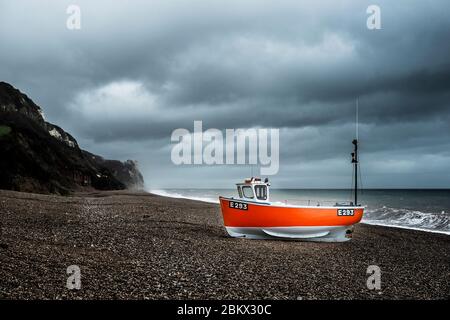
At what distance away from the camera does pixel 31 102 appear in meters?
77.4

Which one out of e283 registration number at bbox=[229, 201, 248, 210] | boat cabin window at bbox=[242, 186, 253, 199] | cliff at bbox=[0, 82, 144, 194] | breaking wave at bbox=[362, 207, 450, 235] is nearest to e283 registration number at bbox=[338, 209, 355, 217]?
boat cabin window at bbox=[242, 186, 253, 199]

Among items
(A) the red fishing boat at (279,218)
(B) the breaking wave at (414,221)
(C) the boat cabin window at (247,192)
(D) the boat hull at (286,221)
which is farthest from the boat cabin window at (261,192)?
(B) the breaking wave at (414,221)

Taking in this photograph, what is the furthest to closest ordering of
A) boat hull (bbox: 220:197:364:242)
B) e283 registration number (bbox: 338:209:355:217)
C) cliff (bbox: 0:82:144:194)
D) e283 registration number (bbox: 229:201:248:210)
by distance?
cliff (bbox: 0:82:144:194), e283 registration number (bbox: 338:209:355:217), e283 registration number (bbox: 229:201:248:210), boat hull (bbox: 220:197:364:242)

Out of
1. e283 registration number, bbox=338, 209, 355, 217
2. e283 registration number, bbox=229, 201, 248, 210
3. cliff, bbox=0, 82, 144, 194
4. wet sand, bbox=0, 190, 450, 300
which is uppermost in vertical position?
cliff, bbox=0, 82, 144, 194

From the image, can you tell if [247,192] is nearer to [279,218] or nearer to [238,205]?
[238,205]

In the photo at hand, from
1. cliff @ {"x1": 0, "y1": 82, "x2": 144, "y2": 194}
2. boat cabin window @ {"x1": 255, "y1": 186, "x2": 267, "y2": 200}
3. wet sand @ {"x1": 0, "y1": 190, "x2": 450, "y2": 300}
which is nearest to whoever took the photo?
wet sand @ {"x1": 0, "y1": 190, "x2": 450, "y2": 300}

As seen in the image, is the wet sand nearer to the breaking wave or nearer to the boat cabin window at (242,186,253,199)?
the boat cabin window at (242,186,253,199)

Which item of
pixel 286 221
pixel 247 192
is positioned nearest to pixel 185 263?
pixel 286 221

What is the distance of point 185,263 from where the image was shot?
1422cm

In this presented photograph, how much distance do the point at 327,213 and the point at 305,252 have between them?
490 centimetres

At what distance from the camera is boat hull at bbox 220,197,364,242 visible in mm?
22172

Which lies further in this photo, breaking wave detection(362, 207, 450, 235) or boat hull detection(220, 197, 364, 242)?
breaking wave detection(362, 207, 450, 235)

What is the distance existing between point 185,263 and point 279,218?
30.6 ft
